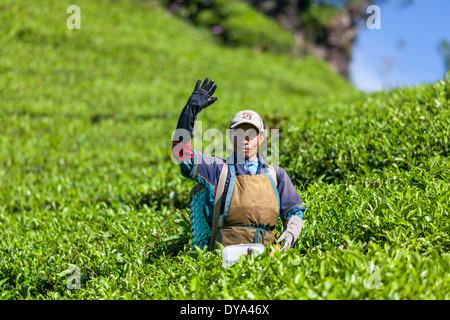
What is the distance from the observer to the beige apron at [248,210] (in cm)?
331

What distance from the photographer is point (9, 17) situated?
52.2 ft

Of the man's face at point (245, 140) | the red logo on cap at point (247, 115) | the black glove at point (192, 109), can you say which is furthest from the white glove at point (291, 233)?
the black glove at point (192, 109)

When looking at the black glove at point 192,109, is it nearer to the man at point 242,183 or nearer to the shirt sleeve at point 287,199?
the man at point 242,183

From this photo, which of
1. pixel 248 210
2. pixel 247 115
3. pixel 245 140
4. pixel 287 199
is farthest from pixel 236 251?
pixel 247 115

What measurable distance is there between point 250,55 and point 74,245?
2116 centimetres

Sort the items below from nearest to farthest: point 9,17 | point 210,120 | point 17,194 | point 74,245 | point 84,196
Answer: point 74,245, point 84,196, point 17,194, point 210,120, point 9,17

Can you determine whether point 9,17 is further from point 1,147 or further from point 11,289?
point 11,289

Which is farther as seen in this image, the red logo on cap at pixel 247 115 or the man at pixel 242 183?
the red logo on cap at pixel 247 115

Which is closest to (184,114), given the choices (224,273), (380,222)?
(224,273)

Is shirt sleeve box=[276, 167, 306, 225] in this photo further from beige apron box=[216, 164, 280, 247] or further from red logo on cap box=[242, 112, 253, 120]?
red logo on cap box=[242, 112, 253, 120]

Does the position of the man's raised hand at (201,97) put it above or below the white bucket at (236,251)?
above

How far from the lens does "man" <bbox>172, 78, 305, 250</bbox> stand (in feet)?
10.7

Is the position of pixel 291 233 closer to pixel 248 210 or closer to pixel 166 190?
pixel 248 210

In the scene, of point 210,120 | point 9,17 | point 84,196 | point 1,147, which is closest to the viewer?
point 84,196
